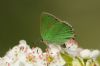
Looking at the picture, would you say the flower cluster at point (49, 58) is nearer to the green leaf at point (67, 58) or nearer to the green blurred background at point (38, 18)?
the green leaf at point (67, 58)

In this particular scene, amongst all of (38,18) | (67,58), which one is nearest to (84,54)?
(67,58)

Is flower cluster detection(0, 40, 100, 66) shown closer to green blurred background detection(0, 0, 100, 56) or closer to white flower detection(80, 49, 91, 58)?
white flower detection(80, 49, 91, 58)

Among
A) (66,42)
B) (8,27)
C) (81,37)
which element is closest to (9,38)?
(8,27)

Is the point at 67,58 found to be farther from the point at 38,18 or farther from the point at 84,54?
the point at 38,18

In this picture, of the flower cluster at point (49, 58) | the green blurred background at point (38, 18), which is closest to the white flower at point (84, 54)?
the flower cluster at point (49, 58)

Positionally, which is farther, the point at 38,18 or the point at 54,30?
the point at 38,18

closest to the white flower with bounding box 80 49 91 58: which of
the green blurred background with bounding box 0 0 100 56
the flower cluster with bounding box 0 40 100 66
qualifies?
A: the flower cluster with bounding box 0 40 100 66

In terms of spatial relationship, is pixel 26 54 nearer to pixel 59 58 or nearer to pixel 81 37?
pixel 59 58
